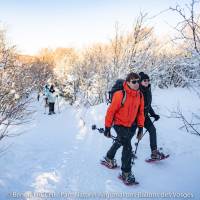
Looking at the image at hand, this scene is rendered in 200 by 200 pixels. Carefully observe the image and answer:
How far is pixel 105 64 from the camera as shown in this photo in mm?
16312

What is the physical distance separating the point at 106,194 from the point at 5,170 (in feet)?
6.51

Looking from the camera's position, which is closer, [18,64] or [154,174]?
[154,174]

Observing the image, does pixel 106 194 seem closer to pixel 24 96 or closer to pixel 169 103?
pixel 24 96

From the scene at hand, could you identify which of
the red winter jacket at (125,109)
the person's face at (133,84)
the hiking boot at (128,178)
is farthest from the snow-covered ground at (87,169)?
the person's face at (133,84)

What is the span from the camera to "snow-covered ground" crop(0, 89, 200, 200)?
17.1ft

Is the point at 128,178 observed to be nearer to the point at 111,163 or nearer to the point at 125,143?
the point at 125,143

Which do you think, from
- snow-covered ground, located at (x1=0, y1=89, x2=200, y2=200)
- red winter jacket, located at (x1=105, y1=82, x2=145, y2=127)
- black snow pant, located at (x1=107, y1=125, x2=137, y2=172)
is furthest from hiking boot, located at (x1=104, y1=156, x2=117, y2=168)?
red winter jacket, located at (x1=105, y1=82, x2=145, y2=127)

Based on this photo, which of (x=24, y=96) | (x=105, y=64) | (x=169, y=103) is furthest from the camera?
(x=105, y=64)

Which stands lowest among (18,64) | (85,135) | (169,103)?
(85,135)

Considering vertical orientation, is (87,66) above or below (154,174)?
above

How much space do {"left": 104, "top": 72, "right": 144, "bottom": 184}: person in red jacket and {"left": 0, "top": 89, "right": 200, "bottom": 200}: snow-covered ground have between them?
385mm

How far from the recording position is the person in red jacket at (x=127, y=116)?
552cm

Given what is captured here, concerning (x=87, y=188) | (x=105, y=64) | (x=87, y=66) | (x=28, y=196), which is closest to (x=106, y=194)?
(x=87, y=188)

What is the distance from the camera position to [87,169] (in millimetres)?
6305
